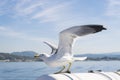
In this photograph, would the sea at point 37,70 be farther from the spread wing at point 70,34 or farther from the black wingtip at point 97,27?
the black wingtip at point 97,27

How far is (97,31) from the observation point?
10883mm

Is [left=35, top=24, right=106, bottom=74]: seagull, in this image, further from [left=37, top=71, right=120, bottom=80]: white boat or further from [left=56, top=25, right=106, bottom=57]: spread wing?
[left=37, top=71, right=120, bottom=80]: white boat

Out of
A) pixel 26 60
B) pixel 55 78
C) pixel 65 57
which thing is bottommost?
pixel 55 78

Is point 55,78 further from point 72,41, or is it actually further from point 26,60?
point 26,60

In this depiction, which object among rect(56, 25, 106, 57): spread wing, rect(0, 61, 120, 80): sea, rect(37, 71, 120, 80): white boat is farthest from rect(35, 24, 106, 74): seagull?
rect(0, 61, 120, 80): sea

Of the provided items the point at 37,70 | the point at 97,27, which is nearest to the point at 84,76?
the point at 97,27

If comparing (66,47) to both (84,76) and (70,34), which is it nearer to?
(70,34)

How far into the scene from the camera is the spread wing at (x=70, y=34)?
11.1 meters

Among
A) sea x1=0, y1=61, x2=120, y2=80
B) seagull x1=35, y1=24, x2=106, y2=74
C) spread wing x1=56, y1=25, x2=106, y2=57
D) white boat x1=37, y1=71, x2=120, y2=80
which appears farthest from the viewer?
sea x1=0, y1=61, x2=120, y2=80

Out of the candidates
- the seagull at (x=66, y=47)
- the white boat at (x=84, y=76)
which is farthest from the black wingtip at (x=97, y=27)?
the white boat at (x=84, y=76)

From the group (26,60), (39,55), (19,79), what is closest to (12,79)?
(19,79)

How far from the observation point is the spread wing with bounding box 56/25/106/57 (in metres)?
11.1

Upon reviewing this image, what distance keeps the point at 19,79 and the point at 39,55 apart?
3595 centimetres

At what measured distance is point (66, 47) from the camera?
1187 cm
